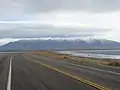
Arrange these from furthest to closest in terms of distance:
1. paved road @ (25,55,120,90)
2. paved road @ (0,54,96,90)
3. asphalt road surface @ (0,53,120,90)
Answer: paved road @ (25,55,120,90)
asphalt road surface @ (0,53,120,90)
paved road @ (0,54,96,90)

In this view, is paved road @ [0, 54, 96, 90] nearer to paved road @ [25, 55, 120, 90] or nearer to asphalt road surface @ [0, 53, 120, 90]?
asphalt road surface @ [0, 53, 120, 90]

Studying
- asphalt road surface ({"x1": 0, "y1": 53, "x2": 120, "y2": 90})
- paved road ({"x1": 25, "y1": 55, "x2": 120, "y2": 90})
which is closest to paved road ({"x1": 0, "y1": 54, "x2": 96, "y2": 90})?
asphalt road surface ({"x1": 0, "y1": 53, "x2": 120, "y2": 90})

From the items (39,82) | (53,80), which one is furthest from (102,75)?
(39,82)

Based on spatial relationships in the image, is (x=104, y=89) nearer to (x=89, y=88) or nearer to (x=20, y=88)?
(x=89, y=88)

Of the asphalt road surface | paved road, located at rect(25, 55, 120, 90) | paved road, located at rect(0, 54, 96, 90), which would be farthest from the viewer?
paved road, located at rect(25, 55, 120, 90)

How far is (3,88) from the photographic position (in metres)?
19.2

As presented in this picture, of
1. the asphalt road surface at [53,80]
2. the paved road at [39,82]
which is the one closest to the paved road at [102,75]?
the asphalt road surface at [53,80]

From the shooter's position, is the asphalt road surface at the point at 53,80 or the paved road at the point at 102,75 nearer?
the asphalt road surface at the point at 53,80

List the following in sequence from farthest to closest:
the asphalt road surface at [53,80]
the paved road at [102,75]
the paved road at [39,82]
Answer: the paved road at [102,75] < the asphalt road surface at [53,80] < the paved road at [39,82]

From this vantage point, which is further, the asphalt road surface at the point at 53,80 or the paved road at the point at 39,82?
the asphalt road surface at the point at 53,80

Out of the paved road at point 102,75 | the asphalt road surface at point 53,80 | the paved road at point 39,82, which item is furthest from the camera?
the paved road at point 102,75

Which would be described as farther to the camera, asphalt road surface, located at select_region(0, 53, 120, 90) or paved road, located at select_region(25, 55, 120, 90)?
paved road, located at select_region(25, 55, 120, 90)

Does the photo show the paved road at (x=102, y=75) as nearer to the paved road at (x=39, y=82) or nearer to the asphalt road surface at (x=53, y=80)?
the asphalt road surface at (x=53, y=80)

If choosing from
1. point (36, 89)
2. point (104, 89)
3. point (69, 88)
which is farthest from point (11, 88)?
point (104, 89)
